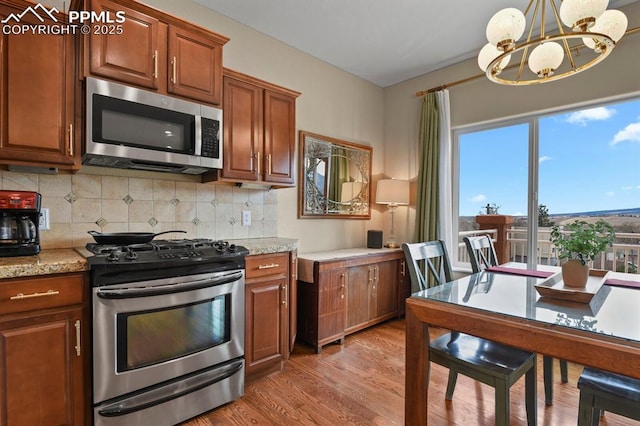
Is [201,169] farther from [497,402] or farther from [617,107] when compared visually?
[617,107]

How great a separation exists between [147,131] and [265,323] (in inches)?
58.3

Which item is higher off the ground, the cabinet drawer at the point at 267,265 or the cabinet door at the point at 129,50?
the cabinet door at the point at 129,50

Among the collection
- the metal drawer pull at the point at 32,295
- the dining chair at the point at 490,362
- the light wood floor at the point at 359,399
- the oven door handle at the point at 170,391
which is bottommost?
the light wood floor at the point at 359,399

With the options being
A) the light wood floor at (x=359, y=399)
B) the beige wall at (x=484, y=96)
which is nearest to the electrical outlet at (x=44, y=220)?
the light wood floor at (x=359, y=399)

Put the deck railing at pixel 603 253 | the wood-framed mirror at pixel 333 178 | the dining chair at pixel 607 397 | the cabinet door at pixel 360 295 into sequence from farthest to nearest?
the wood-framed mirror at pixel 333 178
the cabinet door at pixel 360 295
the deck railing at pixel 603 253
the dining chair at pixel 607 397

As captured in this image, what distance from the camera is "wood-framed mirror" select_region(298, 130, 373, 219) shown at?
335cm

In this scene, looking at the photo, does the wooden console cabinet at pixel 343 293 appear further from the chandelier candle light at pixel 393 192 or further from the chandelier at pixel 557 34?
the chandelier at pixel 557 34

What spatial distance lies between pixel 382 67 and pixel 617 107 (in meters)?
2.18

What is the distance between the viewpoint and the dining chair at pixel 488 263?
6.61 ft

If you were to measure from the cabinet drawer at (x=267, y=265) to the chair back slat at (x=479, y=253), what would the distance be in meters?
1.33

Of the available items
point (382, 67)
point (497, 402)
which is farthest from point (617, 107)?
point (497, 402)

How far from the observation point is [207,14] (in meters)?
2.64

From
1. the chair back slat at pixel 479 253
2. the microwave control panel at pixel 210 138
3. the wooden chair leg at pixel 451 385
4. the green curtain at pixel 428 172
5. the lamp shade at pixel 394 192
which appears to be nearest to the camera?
the wooden chair leg at pixel 451 385

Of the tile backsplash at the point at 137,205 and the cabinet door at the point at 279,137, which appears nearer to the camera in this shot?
the tile backsplash at the point at 137,205
